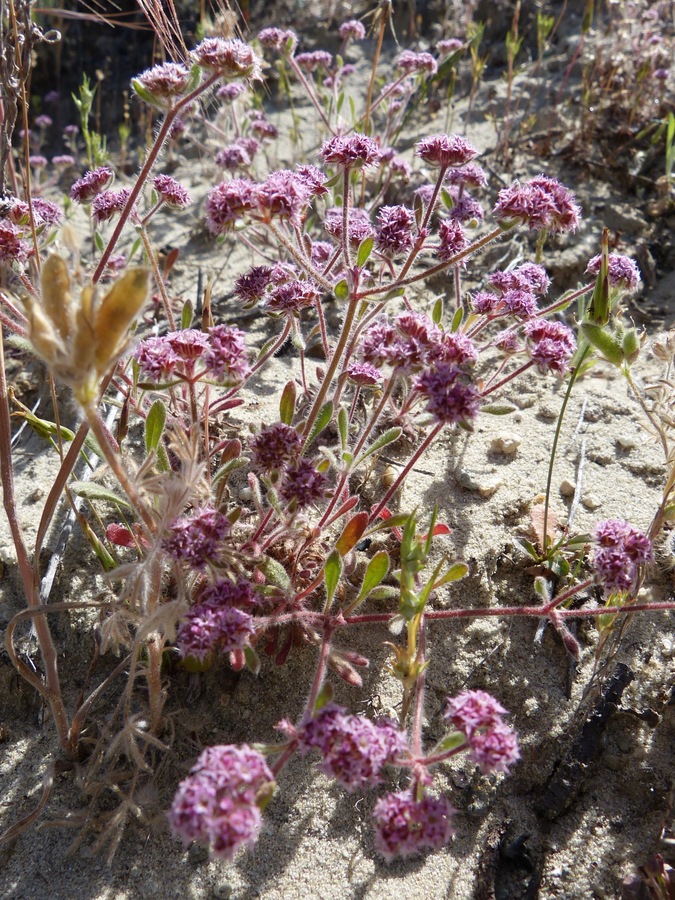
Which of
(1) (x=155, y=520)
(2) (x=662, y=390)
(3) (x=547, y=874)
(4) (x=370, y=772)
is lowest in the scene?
(3) (x=547, y=874)

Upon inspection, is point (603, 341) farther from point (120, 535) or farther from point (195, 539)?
point (120, 535)

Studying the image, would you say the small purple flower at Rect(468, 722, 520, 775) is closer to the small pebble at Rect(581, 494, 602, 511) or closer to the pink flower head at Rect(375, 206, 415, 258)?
the small pebble at Rect(581, 494, 602, 511)

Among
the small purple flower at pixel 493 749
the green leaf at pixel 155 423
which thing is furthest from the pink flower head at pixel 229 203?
the small purple flower at pixel 493 749

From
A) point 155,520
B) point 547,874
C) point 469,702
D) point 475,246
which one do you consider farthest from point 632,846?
point 475,246

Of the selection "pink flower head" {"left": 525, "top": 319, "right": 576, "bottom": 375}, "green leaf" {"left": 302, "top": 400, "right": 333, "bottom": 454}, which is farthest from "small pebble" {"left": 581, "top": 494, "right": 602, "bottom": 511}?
"green leaf" {"left": 302, "top": 400, "right": 333, "bottom": 454}

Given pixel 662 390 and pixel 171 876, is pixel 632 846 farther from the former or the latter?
pixel 662 390
